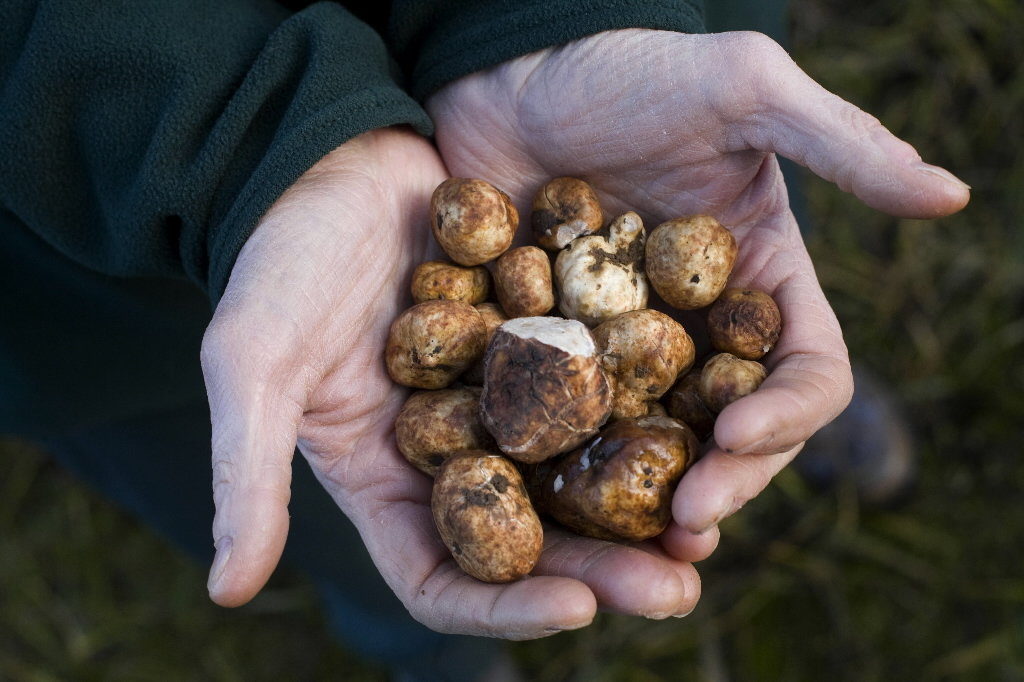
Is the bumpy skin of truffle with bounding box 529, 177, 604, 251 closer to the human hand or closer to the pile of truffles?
the pile of truffles

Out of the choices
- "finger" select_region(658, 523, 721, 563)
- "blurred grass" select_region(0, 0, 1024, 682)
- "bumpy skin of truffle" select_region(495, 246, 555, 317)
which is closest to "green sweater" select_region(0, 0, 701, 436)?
"bumpy skin of truffle" select_region(495, 246, 555, 317)

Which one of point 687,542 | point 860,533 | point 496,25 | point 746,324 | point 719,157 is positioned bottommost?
point 860,533

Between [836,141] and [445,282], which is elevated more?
[836,141]

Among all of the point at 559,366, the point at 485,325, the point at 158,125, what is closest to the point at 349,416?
the point at 485,325

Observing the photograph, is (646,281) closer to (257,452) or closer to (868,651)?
(257,452)

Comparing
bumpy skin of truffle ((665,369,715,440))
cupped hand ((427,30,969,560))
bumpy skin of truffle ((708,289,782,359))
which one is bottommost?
bumpy skin of truffle ((665,369,715,440))

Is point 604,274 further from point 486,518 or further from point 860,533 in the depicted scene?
point 860,533

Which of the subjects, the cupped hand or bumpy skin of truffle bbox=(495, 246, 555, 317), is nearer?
the cupped hand
